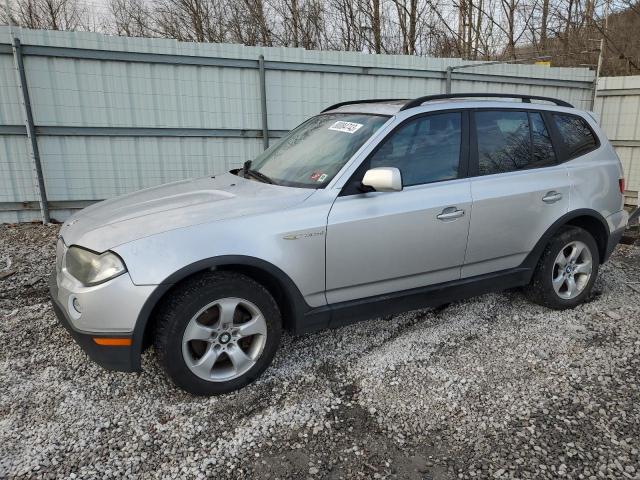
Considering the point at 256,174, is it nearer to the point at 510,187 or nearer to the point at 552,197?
the point at 510,187

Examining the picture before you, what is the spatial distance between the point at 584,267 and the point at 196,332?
133 inches

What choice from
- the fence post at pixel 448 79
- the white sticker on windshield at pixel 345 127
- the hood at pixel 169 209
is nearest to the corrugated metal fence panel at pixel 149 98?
the fence post at pixel 448 79

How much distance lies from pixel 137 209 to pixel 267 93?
4.92m

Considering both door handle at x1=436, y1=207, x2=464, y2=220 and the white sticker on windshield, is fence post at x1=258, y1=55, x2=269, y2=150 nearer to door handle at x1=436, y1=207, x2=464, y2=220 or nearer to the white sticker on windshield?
the white sticker on windshield

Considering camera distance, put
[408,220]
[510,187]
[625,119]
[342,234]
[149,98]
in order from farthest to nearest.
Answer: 1. [625,119]
2. [149,98]
3. [510,187]
4. [408,220]
5. [342,234]

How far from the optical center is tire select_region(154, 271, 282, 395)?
271cm

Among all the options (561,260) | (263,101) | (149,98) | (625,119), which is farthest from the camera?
(625,119)

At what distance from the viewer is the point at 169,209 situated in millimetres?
2965

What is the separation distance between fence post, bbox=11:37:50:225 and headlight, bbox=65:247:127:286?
448 centimetres

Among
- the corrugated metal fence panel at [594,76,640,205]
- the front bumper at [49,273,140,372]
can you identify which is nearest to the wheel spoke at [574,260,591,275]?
the front bumper at [49,273,140,372]

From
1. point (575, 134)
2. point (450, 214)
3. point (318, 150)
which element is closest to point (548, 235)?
point (575, 134)

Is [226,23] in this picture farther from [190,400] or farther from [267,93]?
[190,400]

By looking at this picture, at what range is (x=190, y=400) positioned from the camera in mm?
2920

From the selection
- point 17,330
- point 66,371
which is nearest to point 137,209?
point 66,371
